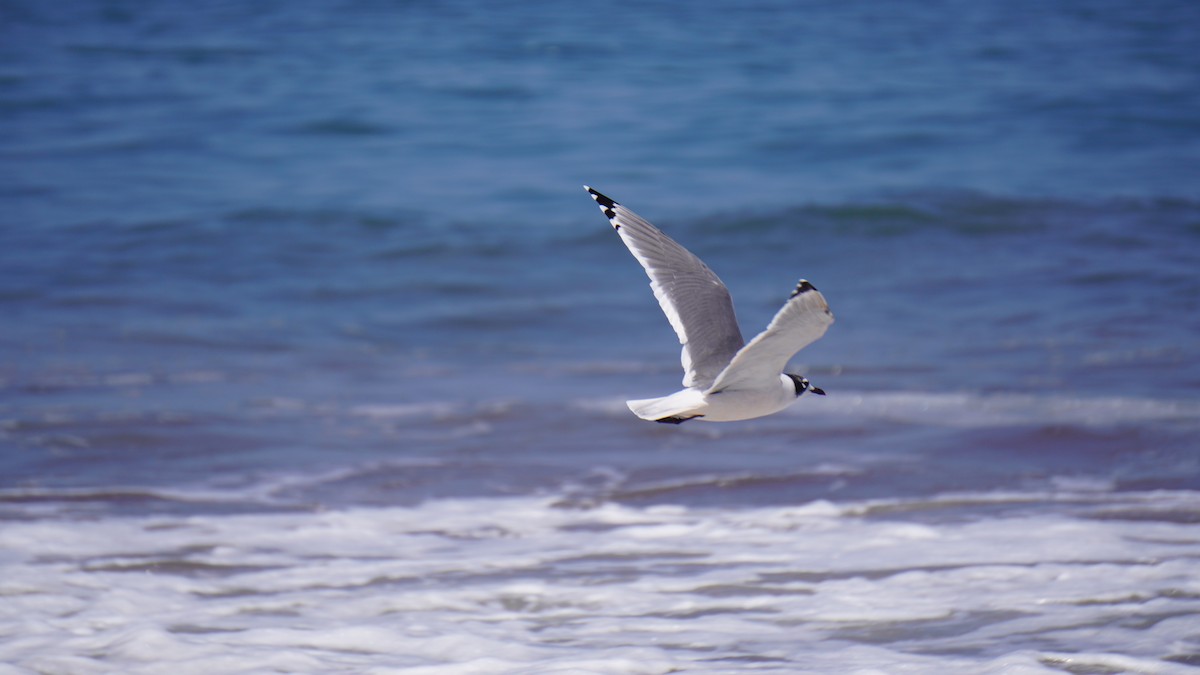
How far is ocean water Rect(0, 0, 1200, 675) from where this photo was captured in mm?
4602

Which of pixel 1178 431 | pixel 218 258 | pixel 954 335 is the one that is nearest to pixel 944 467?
pixel 1178 431

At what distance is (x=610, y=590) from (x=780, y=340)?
1.49m

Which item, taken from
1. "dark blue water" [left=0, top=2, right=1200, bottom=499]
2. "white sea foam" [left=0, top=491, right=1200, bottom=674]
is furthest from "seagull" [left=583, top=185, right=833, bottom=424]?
"dark blue water" [left=0, top=2, right=1200, bottom=499]

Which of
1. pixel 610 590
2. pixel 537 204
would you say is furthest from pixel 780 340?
pixel 537 204

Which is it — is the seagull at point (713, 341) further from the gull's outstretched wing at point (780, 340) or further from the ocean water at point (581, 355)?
the ocean water at point (581, 355)

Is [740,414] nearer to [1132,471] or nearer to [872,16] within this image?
[1132,471]

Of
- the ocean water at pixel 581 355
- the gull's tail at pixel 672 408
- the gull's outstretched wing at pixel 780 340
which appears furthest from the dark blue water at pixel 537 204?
the gull's outstretched wing at pixel 780 340

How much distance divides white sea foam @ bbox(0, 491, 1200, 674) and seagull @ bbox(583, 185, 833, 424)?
80cm

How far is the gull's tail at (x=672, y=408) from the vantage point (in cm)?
389

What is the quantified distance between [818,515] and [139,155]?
34.9 feet

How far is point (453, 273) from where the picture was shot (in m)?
10.8

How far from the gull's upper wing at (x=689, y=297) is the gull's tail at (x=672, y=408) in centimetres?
21

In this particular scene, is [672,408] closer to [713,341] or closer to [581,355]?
[713,341]

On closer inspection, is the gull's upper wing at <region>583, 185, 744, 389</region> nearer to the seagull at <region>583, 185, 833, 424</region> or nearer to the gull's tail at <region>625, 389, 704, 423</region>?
the seagull at <region>583, 185, 833, 424</region>
